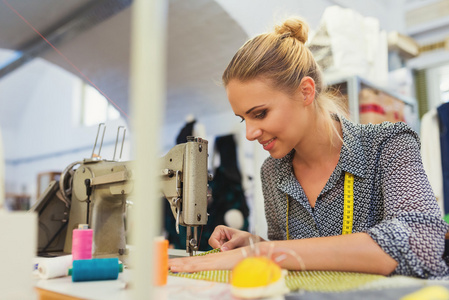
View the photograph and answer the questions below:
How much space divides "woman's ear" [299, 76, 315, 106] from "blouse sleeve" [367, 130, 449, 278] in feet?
0.91

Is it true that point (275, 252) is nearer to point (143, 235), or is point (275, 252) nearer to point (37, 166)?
point (143, 235)

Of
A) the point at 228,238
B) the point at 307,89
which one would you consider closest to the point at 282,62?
the point at 307,89

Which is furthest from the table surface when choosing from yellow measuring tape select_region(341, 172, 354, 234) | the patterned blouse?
yellow measuring tape select_region(341, 172, 354, 234)

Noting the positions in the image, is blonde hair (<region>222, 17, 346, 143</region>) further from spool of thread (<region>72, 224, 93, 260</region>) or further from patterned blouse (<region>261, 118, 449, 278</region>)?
spool of thread (<region>72, 224, 93, 260</region>)

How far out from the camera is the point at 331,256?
88 centimetres

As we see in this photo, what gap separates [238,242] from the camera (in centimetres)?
123

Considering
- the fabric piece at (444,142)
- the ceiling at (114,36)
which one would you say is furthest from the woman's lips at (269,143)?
the fabric piece at (444,142)

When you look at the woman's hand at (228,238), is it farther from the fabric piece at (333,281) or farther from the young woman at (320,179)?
the fabric piece at (333,281)

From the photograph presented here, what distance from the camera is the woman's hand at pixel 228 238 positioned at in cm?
121

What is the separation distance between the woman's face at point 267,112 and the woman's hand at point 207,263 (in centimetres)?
38

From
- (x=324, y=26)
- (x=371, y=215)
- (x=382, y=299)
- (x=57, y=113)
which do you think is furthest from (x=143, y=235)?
(x=57, y=113)

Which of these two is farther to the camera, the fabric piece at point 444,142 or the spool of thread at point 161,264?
the fabric piece at point 444,142

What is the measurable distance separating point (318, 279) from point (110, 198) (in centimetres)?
77

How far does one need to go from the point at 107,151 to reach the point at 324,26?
1686 mm
